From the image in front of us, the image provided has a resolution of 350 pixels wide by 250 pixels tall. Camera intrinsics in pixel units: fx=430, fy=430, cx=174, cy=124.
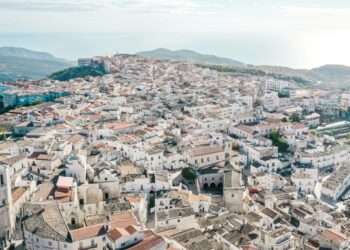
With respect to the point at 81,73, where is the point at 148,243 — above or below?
below

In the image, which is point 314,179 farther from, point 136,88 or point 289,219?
point 136,88

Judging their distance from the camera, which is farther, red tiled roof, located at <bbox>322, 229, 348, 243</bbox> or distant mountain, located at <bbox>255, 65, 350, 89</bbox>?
distant mountain, located at <bbox>255, 65, 350, 89</bbox>

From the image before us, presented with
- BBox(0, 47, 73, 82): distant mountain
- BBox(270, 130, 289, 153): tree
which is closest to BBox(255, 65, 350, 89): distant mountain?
BBox(270, 130, 289, 153): tree

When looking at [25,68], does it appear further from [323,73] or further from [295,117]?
[295,117]

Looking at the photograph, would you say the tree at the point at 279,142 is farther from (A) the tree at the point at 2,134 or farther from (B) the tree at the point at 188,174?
(A) the tree at the point at 2,134

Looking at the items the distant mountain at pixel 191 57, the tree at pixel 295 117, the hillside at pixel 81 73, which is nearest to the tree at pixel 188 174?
the tree at pixel 295 117

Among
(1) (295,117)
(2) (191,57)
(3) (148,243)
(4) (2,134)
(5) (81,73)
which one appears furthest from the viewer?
(2) (191,57)


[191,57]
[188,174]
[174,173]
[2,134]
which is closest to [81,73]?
[2,134]

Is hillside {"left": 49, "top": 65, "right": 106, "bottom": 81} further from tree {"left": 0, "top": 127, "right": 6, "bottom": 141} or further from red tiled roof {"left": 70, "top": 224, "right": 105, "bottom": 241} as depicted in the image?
red tiled roof {"left": 70, "top": 224, "right": 105, "bottom": 241}

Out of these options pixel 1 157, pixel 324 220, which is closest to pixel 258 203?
pixel 324 220
